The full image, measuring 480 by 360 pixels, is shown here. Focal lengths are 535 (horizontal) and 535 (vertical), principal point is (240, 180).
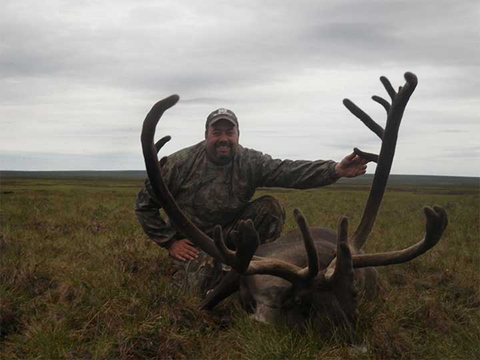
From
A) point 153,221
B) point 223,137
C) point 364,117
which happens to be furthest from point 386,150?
point 153,221

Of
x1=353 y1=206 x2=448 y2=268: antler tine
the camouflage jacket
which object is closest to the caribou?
x1=353 y1=206 x2=448 y2=268: antler tine

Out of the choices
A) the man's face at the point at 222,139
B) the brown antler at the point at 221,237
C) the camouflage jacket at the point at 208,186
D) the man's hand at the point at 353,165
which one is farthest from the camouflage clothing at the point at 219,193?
the brown antler at the point at 221,237

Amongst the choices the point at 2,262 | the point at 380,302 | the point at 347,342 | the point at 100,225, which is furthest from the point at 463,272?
the point at 100,225

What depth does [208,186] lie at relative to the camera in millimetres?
5551

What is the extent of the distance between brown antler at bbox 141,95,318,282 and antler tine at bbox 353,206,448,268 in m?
0.51

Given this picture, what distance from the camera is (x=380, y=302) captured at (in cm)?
440

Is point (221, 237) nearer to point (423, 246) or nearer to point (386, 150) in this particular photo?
point (423, 246)

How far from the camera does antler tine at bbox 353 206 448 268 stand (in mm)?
3484

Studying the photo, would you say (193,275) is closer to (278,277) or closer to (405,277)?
(278,277)

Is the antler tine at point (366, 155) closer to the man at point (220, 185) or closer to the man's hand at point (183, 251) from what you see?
the man at point (220, 185)

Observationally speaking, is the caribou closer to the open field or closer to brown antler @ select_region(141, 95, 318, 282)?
brown antler @ select_region(141, 95, 318, 282)

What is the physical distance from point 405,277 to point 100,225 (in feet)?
17.6

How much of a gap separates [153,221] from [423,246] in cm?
279

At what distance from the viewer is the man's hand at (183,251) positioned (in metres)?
5.15
